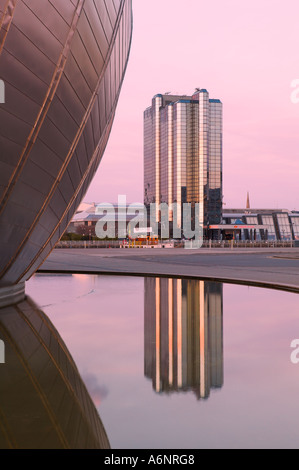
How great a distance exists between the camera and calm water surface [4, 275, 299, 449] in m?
4.25

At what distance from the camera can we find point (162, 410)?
4.75 metres

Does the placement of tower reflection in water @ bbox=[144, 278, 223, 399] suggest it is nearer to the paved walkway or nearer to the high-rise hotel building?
the paved walkway

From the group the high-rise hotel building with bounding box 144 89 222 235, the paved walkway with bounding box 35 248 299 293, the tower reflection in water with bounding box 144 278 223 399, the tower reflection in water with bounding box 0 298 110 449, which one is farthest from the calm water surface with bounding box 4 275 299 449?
the high-rise hotel building with bounding box 144 89 222 235

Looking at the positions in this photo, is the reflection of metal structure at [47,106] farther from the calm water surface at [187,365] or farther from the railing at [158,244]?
the railing at [158,244]

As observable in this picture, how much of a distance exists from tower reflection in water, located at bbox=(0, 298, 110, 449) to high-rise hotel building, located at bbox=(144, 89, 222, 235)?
123 metres

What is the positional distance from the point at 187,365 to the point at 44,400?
2.34m

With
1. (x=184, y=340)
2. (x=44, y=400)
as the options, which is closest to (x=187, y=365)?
(x=184, y=340)

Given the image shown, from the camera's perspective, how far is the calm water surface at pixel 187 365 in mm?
4246

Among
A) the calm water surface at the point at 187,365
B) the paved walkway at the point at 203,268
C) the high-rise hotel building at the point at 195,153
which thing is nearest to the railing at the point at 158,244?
the paved walkway at the point at 203,268

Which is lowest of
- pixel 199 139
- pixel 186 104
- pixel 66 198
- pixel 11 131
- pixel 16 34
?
pixel 66 198

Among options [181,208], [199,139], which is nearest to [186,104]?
[199,139]
